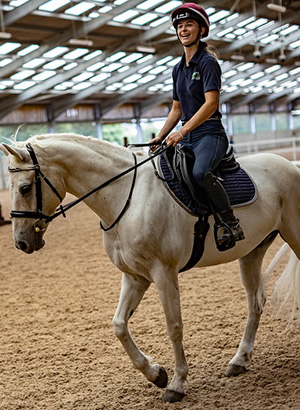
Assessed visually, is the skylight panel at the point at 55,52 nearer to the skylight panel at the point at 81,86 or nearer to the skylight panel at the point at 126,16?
the skylight panel at the point at 126,16

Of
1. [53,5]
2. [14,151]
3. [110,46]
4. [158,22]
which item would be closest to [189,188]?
[14,151]

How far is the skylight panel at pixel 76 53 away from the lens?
1990 cm

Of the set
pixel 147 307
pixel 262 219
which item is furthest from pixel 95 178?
pixel 147 307

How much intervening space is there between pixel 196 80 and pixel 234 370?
6.07ft

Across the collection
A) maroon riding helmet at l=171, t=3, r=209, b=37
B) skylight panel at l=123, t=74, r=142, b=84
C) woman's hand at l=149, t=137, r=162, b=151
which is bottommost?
skylight panel at l=123, t=74, r=142, b=84

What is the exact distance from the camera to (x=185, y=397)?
114 inches

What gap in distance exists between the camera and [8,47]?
17.1 meters

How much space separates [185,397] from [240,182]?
1.35 metres

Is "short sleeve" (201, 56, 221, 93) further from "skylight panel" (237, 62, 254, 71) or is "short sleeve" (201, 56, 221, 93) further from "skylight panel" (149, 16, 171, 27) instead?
"skylight panel" (237, 62, 254, 71)

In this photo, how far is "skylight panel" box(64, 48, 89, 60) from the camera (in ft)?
65.3

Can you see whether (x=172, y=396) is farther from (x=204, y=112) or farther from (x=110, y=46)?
(x=110, y=46)

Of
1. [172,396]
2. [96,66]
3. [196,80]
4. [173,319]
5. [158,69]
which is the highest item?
[96,66]

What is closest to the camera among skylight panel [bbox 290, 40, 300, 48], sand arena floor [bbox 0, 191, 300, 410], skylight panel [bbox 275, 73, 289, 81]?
sand arena floor [bbox 0, 191, 300, 410]

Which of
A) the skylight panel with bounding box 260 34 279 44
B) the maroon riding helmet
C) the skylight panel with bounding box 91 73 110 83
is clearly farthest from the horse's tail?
the skylight panel with bounding box 260 34 279 44
